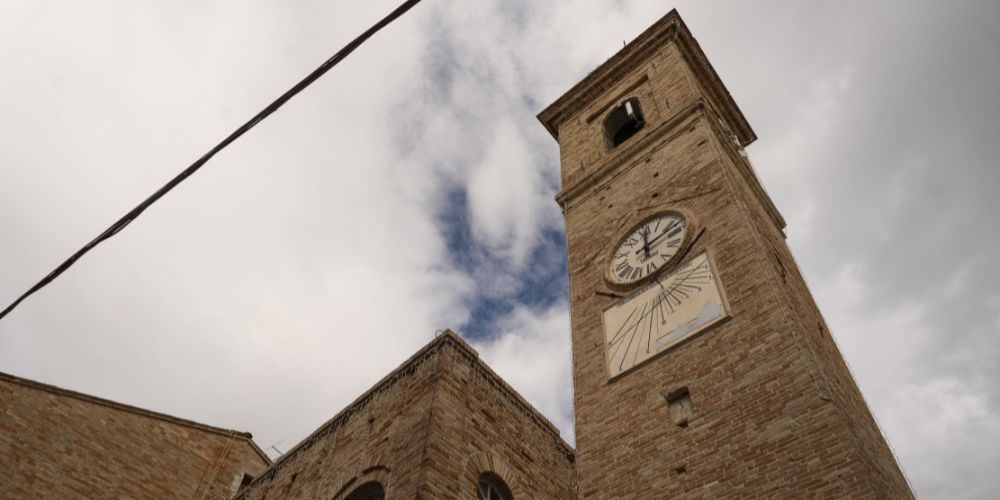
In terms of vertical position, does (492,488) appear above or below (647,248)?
below

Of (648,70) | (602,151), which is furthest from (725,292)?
(648,70)

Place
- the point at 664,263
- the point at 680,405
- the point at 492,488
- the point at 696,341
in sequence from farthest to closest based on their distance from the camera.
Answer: the point at 664,263 < the point at 492,488 < the point at 696,341 < the point at 680,405

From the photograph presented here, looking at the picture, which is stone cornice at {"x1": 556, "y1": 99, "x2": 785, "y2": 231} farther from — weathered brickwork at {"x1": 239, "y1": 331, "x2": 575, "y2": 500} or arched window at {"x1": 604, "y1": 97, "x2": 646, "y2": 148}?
weathered brickwork at {"x1": 239, "y1": 331, "x2": 575, "y2": 500}

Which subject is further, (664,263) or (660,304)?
(664,263)

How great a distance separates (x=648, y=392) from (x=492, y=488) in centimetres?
257

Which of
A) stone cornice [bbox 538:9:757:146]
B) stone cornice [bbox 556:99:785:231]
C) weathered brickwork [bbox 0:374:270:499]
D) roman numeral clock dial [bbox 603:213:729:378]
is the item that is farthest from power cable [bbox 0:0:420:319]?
stone cornice [bbox 538:9:757:146]

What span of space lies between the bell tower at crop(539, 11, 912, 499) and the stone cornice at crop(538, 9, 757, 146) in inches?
84.7

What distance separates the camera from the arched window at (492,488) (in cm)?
923

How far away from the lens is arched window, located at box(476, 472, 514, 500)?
30.3 ft

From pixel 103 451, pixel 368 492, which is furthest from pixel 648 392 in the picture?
pixel 103 451

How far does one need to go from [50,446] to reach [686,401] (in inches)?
552

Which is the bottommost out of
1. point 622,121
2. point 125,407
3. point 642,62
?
point 125,407

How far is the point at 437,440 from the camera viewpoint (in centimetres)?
870

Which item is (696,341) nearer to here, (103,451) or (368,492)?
(368,492)
